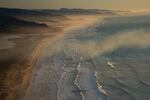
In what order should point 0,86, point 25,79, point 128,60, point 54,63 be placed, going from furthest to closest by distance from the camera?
1. point 128,60
2. point 54,63
3. point 25,79
4. point 0,86

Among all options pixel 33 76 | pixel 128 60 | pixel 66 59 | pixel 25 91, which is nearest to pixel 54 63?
pixel 66 59

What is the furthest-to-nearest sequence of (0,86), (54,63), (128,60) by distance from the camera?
(128,60)
(54,63)
(0,86)

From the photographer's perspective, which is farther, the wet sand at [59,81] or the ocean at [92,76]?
the ocean at [92,76]

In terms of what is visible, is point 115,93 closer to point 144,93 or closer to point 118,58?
point 144,93

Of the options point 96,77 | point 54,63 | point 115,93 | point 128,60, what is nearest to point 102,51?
point 128,60

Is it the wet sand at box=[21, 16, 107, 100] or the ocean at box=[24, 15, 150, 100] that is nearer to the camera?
the wet sand at box=[21, 16, 107, 100]

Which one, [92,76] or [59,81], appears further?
[92,76]

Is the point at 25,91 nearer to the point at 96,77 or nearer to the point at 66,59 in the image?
the point at 96,77

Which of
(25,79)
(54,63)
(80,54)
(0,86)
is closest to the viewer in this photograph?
(0,86)

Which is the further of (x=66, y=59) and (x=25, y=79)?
(x=66, y=59)
